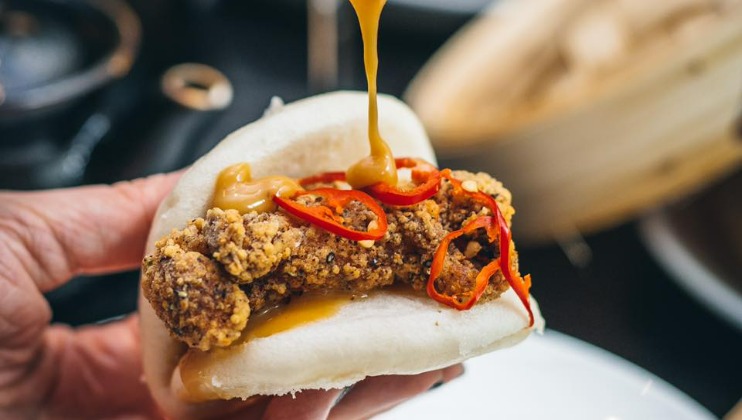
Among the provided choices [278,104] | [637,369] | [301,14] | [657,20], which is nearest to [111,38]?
[301,14]

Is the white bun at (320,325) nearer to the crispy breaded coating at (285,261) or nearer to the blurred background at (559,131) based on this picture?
the crispy breaded coating at (285,261)

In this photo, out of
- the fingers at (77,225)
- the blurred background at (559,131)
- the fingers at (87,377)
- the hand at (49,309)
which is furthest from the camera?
the blurred background at (559,131)

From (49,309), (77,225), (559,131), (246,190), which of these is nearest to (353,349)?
(246,190)

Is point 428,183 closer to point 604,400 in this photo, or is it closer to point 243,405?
point 243,405

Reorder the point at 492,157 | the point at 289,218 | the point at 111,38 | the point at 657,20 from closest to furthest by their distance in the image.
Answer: the point at 289,218 < the point at 492,157 < the point at 657,20 < the point at 111,38

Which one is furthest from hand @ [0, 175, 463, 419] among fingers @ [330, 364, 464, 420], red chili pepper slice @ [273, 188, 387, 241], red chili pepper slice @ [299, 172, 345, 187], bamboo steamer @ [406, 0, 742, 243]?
bamboo steamer @ [406, 0, 742, 243]

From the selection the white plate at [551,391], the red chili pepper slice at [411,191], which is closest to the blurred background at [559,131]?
the white plate at [551,391]

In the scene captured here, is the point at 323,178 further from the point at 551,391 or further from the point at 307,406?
the point at 551,391
